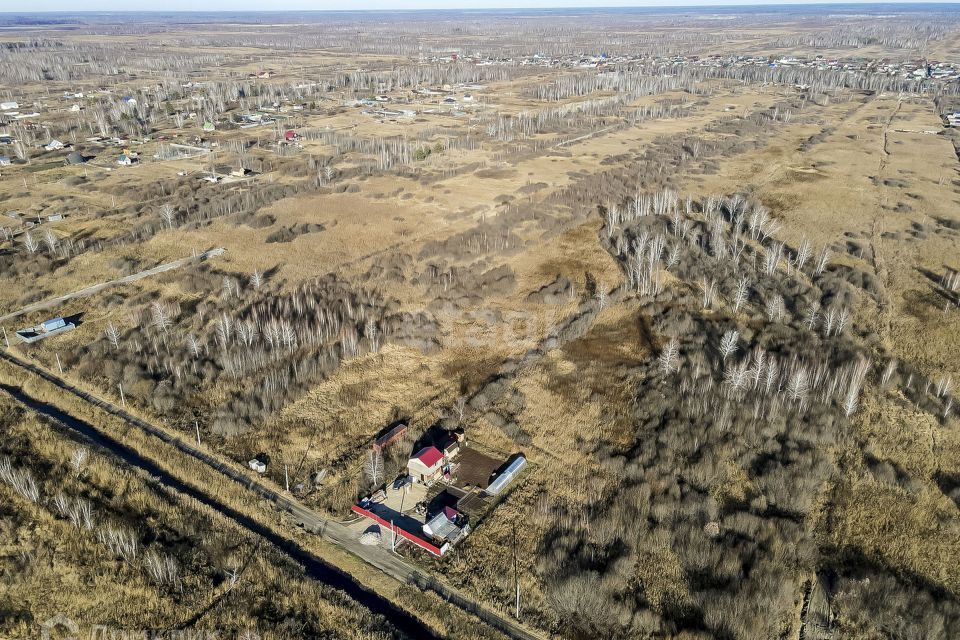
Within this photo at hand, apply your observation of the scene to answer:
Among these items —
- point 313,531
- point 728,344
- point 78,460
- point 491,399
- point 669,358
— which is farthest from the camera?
point 728,344

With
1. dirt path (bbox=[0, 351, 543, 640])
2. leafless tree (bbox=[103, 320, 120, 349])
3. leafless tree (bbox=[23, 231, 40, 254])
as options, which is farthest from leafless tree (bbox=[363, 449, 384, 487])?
leafless tree (bbox=[23, 231, 40, 254])

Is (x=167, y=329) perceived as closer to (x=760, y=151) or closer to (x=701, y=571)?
(x=701, y=571)

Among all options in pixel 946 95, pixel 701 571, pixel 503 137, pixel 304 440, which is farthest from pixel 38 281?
pixel 946 95

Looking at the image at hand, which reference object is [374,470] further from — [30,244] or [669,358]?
[30,244]

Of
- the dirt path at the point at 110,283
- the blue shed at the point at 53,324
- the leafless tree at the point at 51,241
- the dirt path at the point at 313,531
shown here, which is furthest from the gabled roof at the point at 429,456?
the leafless tree at the point at 51,241

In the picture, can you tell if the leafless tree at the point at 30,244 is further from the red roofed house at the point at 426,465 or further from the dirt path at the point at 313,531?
the red roofed house at the point at 426,465

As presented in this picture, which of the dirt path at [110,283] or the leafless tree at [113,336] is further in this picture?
the dirt path at [110,283]

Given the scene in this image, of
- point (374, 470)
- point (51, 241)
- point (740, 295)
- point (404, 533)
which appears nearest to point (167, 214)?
point (51, 241)
